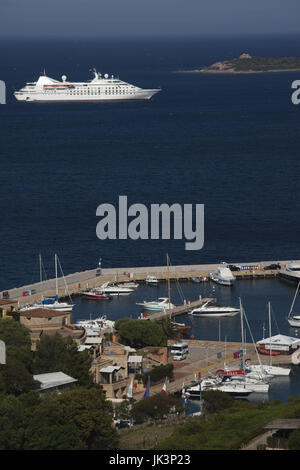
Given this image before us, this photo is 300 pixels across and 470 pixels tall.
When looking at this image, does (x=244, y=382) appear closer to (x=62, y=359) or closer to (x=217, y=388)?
(x=217, y=388)

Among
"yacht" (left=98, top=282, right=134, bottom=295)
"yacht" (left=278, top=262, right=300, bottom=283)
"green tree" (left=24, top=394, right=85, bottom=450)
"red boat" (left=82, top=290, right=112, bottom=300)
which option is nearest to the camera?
"green tree" (left=24, top=394, right=85, bottom=450)

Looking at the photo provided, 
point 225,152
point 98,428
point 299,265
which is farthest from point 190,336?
point 225,152

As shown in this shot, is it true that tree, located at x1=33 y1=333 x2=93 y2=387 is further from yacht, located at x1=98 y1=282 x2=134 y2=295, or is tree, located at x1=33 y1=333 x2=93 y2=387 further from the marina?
yacht, located at x1=98 y1=282 x2=134 y2=295

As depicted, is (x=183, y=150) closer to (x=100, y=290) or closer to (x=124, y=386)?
(x=100, y=290)

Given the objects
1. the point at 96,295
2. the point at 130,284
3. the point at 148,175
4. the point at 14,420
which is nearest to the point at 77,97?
the point at 148,175

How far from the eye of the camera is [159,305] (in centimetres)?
4794

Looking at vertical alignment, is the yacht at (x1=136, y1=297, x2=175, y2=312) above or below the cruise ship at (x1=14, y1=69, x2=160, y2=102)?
below

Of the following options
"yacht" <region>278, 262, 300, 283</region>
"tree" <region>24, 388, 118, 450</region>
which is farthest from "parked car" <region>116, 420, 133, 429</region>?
"yacht" <region>278, 262, 300, 283</region>

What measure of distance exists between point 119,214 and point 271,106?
73820mm

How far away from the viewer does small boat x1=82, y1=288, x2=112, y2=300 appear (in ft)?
163

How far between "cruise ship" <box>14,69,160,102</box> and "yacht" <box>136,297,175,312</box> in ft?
366

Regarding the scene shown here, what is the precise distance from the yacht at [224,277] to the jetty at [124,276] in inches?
23.5

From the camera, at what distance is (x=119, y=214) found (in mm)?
70000

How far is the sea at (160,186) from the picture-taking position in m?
52.1
